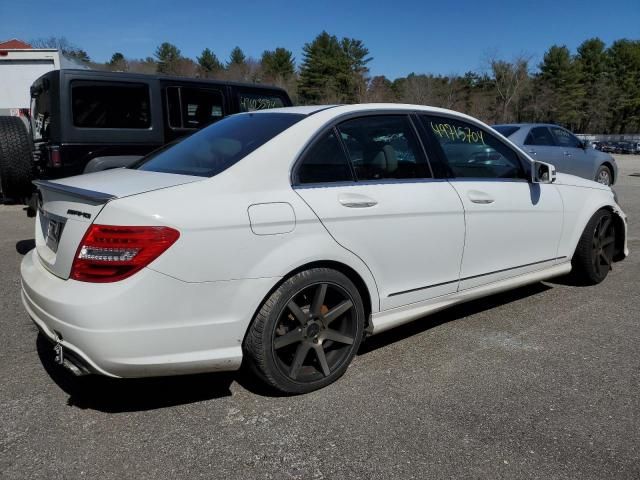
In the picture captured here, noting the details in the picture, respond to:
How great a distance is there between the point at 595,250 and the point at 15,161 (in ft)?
19.1

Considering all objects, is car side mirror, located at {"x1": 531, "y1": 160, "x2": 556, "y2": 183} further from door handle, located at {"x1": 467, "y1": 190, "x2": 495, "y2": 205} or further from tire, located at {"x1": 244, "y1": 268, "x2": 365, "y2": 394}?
tire, located at {"x1": 244, "y1": 268, "x2": 365, "y2": 394}

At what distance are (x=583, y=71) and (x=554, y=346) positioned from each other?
87549 millimetres

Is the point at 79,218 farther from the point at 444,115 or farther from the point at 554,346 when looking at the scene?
the point at 554,346

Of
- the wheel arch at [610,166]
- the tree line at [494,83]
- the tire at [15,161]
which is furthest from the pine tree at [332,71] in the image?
the tire at [15,161]

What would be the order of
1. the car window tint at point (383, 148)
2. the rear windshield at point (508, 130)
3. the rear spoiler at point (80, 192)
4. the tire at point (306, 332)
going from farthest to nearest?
the rear windshield at point (508, 130)
the car window tint at point (383, 148)
the tire at point (306, 332)
the rear spoiler at point (80, 192)

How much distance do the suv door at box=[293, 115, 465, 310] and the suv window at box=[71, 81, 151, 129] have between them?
362 cm

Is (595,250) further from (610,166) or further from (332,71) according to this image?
(332,71)

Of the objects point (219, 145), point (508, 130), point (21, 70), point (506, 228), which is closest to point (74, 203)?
point (219, 145)

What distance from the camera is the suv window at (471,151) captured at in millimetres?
3592

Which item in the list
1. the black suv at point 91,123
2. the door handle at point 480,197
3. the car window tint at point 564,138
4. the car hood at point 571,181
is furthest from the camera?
the car window tint at point 564,138

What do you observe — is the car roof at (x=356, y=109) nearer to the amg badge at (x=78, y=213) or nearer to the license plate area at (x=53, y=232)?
the amg badge at (x=78, y=213)

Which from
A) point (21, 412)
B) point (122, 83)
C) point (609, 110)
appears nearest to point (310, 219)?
point (21, 412)

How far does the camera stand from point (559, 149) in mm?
10805

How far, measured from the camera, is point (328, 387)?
298cm
